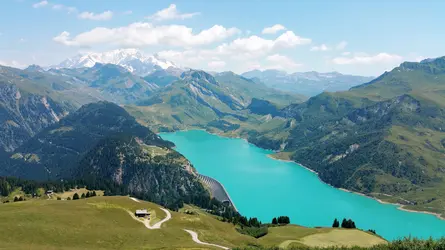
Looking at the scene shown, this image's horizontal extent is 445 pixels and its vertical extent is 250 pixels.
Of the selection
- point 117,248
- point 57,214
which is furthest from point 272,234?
point 57,214

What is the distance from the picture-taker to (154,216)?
116250 mm

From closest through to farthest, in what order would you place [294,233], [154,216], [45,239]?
[45,239] → [154,216] → [294,233]

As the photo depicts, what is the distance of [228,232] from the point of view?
11650 centimetres

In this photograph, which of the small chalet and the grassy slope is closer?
the grassy slope

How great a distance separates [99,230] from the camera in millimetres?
93062

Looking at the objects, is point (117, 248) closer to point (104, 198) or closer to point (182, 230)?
point (182, 230)

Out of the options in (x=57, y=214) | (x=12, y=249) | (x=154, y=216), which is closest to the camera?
(x=12, y=249)

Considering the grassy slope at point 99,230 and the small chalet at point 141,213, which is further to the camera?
the small chalet at point 141,213

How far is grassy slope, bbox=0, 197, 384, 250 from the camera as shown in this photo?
3285 inches

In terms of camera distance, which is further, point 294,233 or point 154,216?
point 294,233

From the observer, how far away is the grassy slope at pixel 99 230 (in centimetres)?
8344

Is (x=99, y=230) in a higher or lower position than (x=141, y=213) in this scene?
lower

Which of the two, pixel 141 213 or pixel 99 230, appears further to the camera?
pixel 141 213

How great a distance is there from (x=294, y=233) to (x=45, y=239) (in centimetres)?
7498
